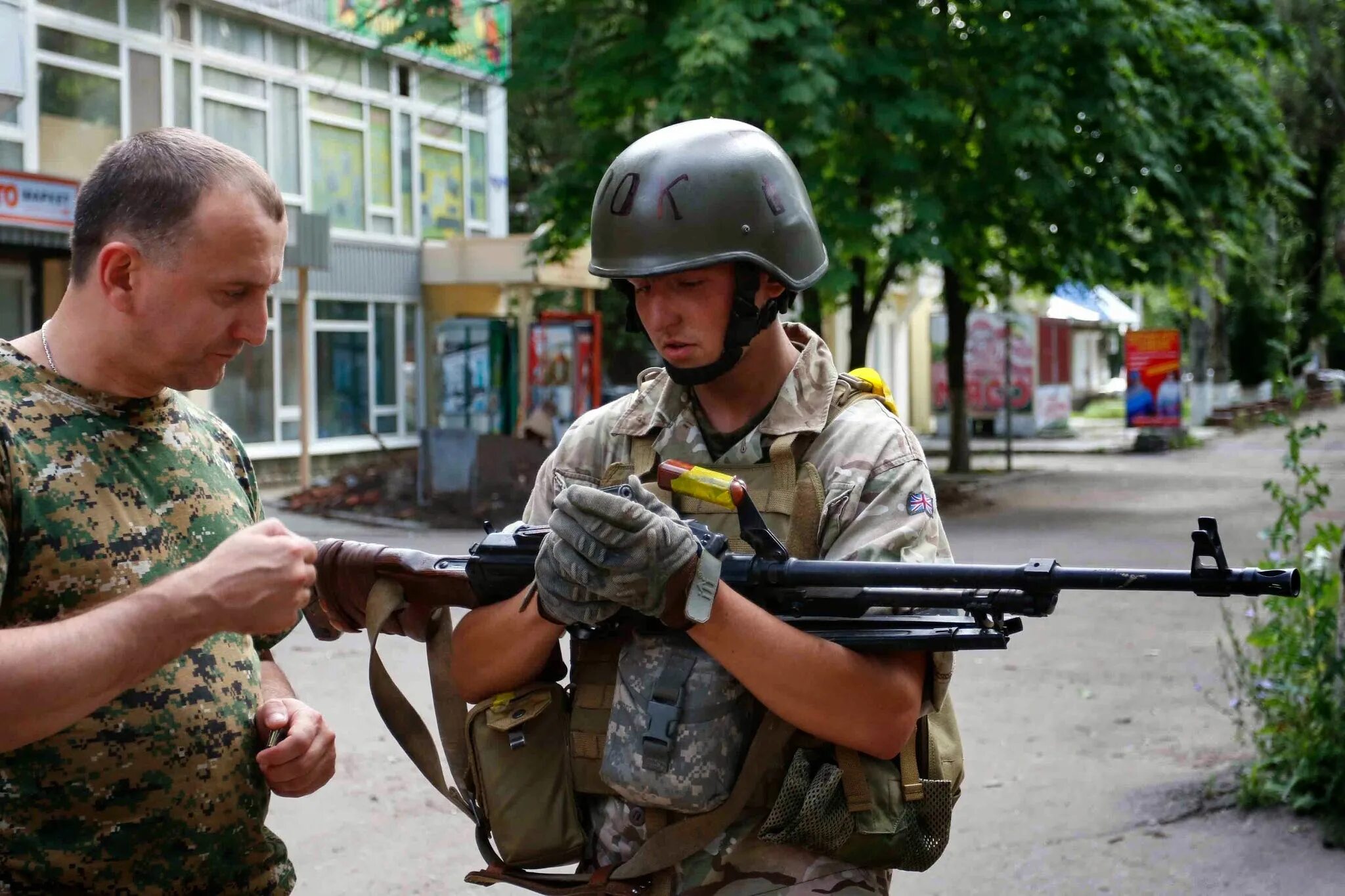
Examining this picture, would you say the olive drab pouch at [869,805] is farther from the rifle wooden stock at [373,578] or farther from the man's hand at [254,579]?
the man's hand at [254,579]

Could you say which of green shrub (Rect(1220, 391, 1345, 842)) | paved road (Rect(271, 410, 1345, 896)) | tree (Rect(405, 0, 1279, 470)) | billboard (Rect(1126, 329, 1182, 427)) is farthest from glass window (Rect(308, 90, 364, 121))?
green shrub (Rect(1220, 391, 1345, 842))

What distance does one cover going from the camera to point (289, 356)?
22.0 m

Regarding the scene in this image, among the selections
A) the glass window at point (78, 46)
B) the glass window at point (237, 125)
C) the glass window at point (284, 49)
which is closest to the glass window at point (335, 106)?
the glass window at point (284, 49)

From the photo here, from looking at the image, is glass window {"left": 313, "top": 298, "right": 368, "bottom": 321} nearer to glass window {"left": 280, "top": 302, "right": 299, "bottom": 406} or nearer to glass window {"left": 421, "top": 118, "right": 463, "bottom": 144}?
glass window {"left": 280, "top": 302, "right": 299, "bottom": 406}

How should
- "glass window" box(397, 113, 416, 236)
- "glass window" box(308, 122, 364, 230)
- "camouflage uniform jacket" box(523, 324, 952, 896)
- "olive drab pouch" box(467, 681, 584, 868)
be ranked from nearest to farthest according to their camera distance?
"camouflage uniform jacket" box(523, 324, 952, 896) → "olive drab pouch" box(467, 681, 584, 868) → "glass window" box(308, 122, 364, 230) → "glass window" box(397, 113, 416, 236)

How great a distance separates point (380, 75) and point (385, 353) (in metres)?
4.45

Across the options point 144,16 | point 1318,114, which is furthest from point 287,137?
point 1318,114

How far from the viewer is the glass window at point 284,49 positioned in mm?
21141

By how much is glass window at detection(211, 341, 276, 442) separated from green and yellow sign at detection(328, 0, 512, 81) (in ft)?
16.1

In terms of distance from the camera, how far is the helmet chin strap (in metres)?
2.38

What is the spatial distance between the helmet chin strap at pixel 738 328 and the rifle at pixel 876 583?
0.25 meters

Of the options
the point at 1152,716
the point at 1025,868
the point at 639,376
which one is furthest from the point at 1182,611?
the point at 639,376

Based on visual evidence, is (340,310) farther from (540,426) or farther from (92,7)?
(92,7)

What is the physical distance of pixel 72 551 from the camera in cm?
205
